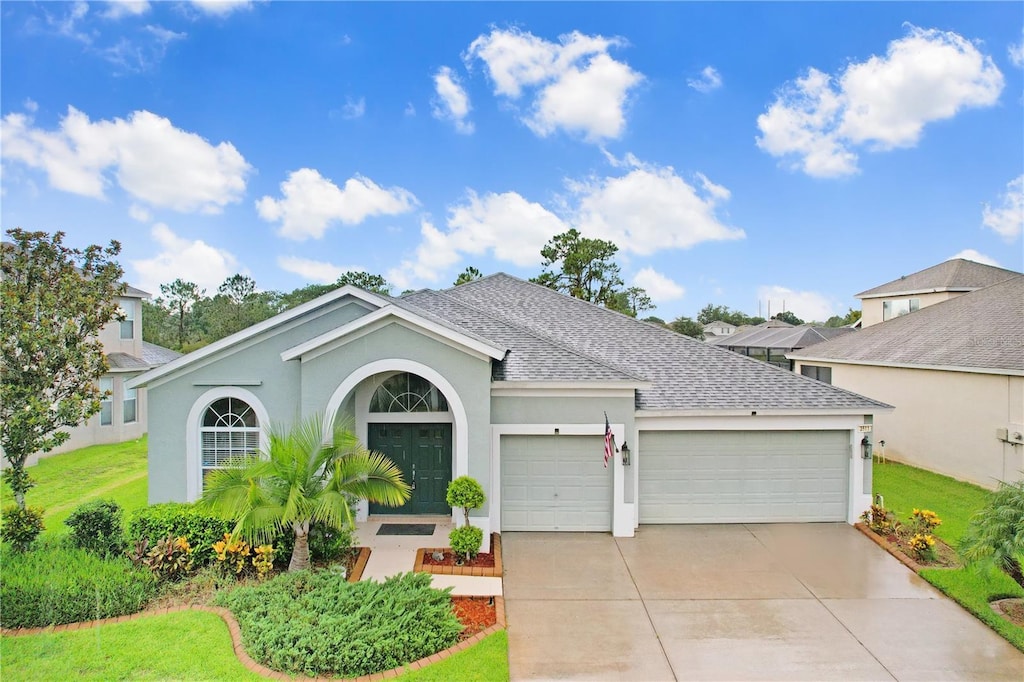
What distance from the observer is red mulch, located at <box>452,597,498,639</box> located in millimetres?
7648

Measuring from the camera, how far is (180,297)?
53094 mm

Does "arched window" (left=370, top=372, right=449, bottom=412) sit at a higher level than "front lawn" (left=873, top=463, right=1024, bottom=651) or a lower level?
higher

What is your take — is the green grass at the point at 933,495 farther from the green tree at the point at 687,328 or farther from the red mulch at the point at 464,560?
the green tree at the point at 687,328

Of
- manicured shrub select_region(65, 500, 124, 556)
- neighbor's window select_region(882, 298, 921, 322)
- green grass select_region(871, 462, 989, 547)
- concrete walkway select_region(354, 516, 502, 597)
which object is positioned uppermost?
neighbor's window select_region(882, 298, 921, 322)

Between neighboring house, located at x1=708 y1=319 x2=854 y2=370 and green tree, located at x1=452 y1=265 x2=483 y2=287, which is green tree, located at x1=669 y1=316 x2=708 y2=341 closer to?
neighboring house, located at x1=708 y1=319 x2=854 y2=370

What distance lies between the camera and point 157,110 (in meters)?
16.2

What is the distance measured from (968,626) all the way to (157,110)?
23.0 metres

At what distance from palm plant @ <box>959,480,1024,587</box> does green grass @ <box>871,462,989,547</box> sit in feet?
12.6

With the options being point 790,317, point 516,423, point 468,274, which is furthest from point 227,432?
point 790,317

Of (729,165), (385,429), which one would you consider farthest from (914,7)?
(385,429)

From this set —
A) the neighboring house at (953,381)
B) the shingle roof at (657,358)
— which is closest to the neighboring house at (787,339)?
the neighboring house at (953,381)

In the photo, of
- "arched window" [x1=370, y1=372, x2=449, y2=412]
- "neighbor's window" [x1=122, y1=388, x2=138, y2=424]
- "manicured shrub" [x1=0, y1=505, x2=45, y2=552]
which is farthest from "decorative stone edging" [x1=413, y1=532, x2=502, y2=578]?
"neighbor's window" [x1=122, y1=388, x2=138, y2=424]

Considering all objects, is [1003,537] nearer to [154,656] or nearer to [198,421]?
[154,656]

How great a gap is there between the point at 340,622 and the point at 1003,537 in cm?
980
